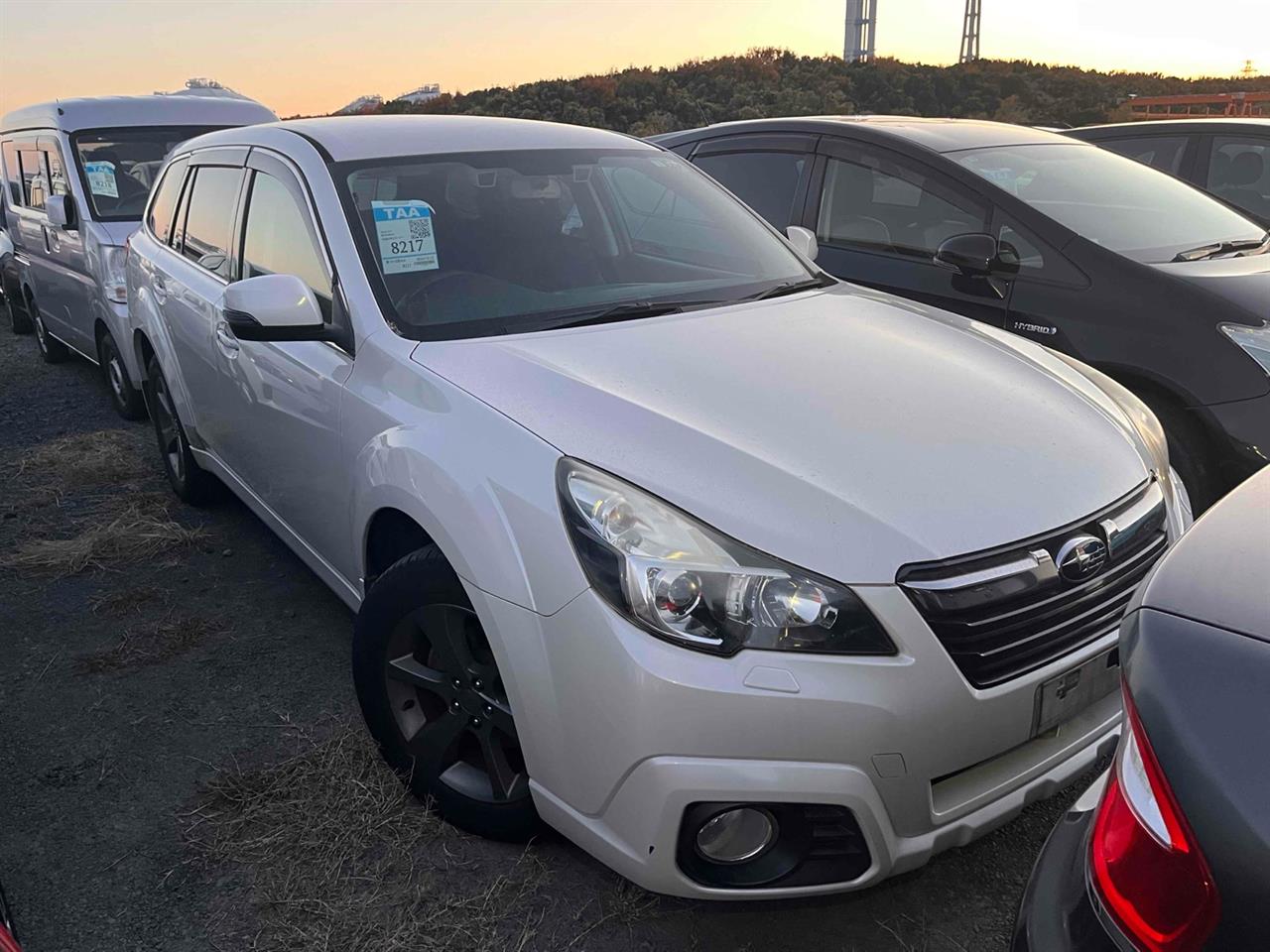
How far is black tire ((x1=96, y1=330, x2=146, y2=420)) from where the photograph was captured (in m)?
6.21

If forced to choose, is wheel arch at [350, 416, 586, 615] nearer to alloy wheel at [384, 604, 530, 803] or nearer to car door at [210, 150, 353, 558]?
alloy wheel at [384, 604, 530, 803]

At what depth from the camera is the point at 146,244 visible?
481 cm

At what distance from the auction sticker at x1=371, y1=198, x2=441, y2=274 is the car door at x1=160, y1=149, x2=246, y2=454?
3.41 feet

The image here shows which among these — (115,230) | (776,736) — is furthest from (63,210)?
(776,736)

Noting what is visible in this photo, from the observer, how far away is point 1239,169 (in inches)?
253

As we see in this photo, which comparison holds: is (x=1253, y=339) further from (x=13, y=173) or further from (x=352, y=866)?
(x=13, y=173)

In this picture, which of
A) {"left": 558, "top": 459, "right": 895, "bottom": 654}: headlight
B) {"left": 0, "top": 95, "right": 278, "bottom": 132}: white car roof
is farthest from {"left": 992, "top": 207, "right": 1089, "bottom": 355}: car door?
{"left": 0, "top": 95, "right": 278, "bottom": 132}: white car roof

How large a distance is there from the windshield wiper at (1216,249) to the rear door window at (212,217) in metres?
3.55

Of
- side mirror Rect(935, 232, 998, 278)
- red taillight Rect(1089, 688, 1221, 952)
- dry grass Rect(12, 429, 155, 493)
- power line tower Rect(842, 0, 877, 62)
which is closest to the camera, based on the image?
red taillight Rect(1089, 688, 1221, 952)

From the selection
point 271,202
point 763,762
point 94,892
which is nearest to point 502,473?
point 763,762

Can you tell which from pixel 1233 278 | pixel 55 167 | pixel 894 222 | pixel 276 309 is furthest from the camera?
pixel 55 167

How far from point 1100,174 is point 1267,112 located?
16.2 m

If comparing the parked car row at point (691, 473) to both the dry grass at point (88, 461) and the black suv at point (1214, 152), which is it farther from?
the black suv at point (1214, 152)

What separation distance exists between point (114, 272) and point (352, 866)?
15.5ft
